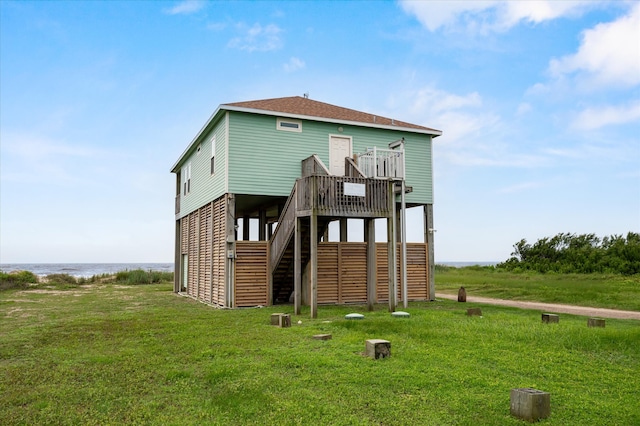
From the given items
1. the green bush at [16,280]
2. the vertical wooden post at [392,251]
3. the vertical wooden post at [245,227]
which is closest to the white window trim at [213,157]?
the vertical wooden post at [392,251]

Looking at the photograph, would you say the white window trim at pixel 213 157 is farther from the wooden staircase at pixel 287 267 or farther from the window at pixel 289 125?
the wooden staircase at pixel 287 267

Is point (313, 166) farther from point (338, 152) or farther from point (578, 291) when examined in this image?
point (578, 291)

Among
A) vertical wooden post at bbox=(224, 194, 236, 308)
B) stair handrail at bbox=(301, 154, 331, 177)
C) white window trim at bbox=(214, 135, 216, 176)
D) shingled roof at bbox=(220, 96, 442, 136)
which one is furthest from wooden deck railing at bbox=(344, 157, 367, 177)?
white window trim at bbox=(214, 135, 216, 176)

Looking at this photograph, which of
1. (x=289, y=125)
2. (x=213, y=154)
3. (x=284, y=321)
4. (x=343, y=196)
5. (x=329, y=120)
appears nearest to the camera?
(x=284, y=321)

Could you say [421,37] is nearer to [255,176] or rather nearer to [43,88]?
[255,176]

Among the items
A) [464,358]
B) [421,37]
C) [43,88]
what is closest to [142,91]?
[43,88]

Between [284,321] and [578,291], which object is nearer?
[284,321]

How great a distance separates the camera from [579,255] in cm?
3412

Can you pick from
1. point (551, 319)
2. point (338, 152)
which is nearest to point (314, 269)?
point (551, 319)

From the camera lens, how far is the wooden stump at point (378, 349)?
7180mm

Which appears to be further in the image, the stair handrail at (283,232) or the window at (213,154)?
the window at (213,154)

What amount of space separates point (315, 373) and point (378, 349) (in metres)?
1.18

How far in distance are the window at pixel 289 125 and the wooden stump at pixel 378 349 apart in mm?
11255

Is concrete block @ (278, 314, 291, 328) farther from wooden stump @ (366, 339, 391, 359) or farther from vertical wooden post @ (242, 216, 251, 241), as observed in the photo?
vertical wooden post @ (242, 216, 251, 241)
